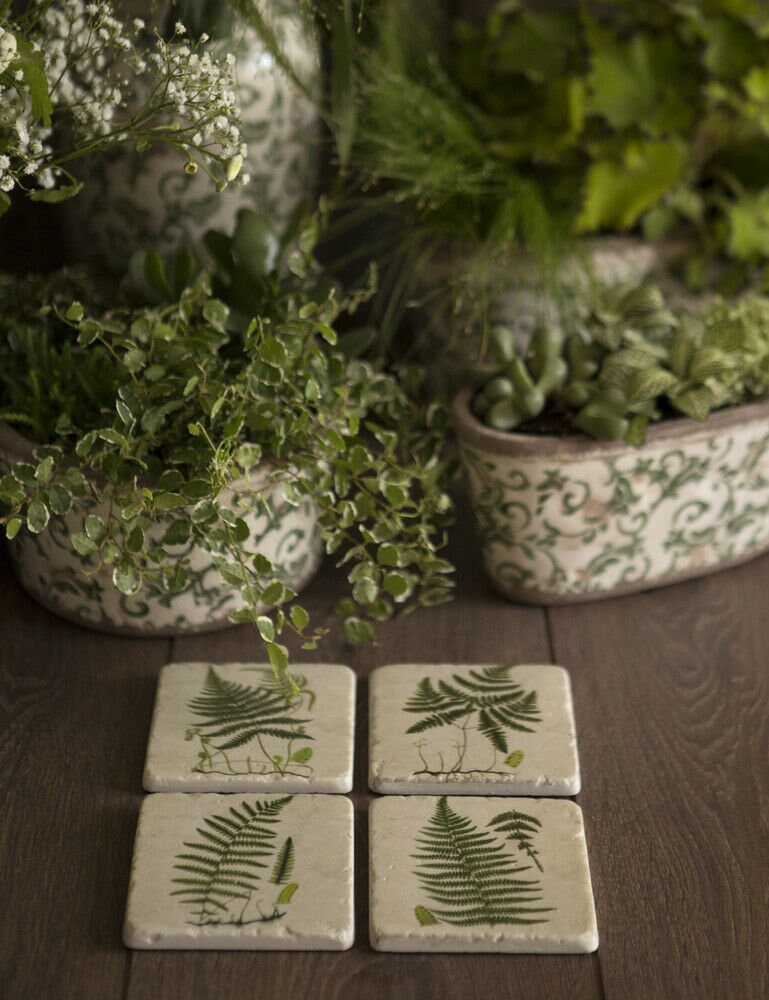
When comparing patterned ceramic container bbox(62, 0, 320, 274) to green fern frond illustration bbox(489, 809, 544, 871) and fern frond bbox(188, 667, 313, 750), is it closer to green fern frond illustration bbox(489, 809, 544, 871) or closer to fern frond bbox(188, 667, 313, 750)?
fern frond bbox(188, 667, 313, 750)

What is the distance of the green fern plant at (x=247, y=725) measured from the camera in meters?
0.81

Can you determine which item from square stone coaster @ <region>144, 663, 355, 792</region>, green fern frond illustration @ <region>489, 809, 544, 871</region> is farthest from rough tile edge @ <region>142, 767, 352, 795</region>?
green fern frond illustration @ <region>489, 809, 544, 871</region>

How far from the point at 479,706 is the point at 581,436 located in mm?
224

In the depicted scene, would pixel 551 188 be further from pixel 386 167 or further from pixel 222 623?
pixel 222 623

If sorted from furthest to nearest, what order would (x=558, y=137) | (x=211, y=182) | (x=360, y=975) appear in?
(x=558, y=137)
(x=211, y=182)
(x=360, y=975)

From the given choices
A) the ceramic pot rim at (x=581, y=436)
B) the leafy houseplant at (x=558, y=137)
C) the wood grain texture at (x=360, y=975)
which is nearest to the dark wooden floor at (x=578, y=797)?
the wood grain texture at (x=360, y=975)

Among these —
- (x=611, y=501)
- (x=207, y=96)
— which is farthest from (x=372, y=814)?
(x=207, y=96)

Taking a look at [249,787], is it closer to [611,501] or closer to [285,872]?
[285,872]

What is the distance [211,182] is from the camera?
1.09 metres

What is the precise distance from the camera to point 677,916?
73 cm

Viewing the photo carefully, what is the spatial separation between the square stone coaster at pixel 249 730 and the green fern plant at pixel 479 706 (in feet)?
0.18

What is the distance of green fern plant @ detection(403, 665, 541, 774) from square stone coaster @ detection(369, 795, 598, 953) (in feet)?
0.15

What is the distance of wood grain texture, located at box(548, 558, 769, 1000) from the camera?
0.71 metres

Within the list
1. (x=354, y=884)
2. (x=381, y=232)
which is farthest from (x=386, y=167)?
(x=354, y=884)
